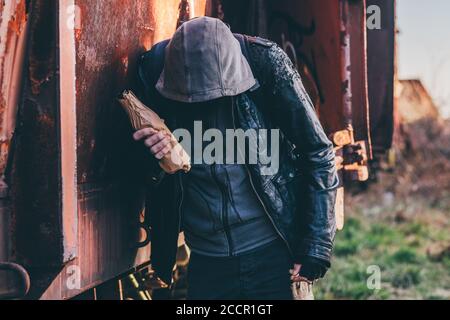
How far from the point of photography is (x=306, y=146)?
317 cm

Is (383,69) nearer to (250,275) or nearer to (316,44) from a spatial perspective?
(316,44)

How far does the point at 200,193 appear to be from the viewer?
313 centimetres

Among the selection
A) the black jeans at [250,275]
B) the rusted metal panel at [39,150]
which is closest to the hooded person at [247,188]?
the black jeans at [250,275]

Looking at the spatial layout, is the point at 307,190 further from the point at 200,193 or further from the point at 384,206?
the point at 384,206

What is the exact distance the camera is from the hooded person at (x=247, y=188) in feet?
10.1

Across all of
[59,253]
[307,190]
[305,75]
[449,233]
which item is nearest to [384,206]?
[449,233]

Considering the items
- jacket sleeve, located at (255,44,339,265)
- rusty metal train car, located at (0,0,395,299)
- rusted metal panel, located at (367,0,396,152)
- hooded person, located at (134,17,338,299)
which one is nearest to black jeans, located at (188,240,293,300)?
hooded person, located at (134,17,338,299)

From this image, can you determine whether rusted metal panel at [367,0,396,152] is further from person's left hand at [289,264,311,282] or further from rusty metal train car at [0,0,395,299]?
person's left hand at [289,264,311,282]

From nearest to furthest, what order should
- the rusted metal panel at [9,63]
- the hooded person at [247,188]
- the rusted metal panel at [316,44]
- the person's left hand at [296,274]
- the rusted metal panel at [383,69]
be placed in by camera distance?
1. the rusted metal panel at [9,63]
2. the hooded person at [247,188]
3. the person's left hand at [296,274]
4. the rusted metal panel at [316,44]
5. the rusted metal panel at [383,69]

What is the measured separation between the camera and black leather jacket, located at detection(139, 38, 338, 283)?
310 centimetres

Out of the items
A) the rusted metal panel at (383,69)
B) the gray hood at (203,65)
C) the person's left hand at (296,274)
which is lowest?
the person's left hand at (296,274)

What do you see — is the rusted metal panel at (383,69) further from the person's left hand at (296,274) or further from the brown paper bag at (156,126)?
the brown paper bag at (156,126)

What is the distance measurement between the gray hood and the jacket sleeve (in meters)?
0.17

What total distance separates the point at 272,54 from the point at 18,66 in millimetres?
1085
